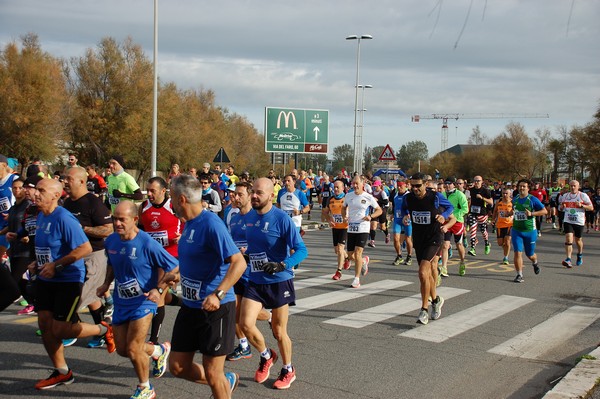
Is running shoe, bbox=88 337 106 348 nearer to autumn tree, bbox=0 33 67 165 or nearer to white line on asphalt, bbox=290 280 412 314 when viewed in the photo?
white line on asphalt, bbox=290 280 412 314

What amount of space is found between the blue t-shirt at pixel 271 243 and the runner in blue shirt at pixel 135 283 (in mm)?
1001

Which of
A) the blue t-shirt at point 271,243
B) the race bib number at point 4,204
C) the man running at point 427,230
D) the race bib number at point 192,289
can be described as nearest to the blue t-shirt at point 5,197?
the race bib number at point 4,204

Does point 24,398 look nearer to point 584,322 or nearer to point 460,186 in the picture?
point 584,322

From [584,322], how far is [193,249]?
681 cm

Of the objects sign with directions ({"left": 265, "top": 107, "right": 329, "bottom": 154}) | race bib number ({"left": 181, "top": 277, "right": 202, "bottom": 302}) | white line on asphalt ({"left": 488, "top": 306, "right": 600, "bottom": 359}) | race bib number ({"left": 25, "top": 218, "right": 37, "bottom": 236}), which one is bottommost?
white line on asphalt ({"left": 488, "top": 306, "right": 600, "bottom": 359})

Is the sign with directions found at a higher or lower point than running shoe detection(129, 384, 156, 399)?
higher

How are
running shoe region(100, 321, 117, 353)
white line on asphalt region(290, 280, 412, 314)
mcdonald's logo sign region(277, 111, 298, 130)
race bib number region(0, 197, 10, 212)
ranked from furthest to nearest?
1. mcdonald's logo sign region(277, 111, 298, 130)
2. white line on asphalt region(290, 280, 412, 314)
3. race bib number region(0, 197, 10, 212)
4. running shoe region(100, 321, 117, 353)

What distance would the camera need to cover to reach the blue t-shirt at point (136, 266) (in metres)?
5.29

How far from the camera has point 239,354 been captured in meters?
6.70

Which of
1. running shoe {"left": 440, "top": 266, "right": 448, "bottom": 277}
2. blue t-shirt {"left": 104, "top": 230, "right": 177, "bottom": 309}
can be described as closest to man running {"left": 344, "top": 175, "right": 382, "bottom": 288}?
running shoe {"left": 440, "top": 266, "right": 448, "bottom": 277}

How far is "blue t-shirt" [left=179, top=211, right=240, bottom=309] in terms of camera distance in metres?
4.60

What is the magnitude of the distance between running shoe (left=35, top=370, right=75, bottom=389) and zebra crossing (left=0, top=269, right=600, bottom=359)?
2714mm

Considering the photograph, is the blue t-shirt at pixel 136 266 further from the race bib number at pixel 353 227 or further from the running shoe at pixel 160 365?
the race bib number at pixel 353 227

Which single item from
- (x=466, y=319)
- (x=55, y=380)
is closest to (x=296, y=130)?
(x=466, y=319)
